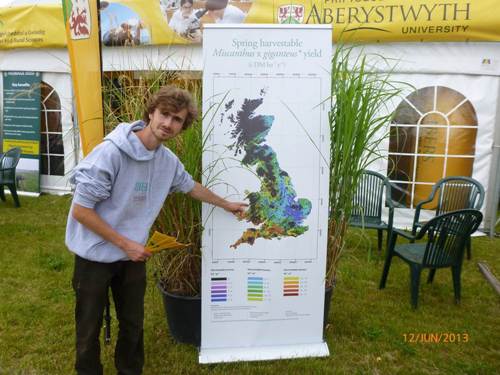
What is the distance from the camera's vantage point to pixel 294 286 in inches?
95.5

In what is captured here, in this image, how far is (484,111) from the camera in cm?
500

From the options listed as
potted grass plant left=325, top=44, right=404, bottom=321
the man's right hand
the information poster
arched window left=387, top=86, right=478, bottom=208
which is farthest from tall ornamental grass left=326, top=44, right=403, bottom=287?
the information poster

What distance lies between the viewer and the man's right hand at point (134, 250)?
1793 mm

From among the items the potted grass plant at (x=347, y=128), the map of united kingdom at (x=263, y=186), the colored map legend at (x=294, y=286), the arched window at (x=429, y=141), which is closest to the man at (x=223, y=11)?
the arched window at (x=429, y=141)

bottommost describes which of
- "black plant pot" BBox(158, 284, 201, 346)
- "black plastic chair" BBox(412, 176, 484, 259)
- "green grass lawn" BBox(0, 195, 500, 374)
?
"green grass lawn" BBox(0, 195, 500, 374)

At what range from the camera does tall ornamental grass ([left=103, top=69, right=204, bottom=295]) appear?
2.39 meters

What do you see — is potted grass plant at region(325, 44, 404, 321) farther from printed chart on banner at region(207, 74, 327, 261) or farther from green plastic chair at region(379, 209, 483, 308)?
green plastic chair at region(379, 209, 483, 308)

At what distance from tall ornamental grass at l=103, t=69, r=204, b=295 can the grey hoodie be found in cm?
42

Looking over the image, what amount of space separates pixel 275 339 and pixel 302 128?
3.86 feet

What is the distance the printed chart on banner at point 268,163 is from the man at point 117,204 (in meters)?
0.38

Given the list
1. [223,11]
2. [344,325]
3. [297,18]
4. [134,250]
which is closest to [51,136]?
[223,11]

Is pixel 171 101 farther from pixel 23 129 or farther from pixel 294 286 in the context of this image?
pixel 23 129

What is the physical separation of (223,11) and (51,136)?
350cm

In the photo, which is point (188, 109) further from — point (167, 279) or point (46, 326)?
point (46, 326)
